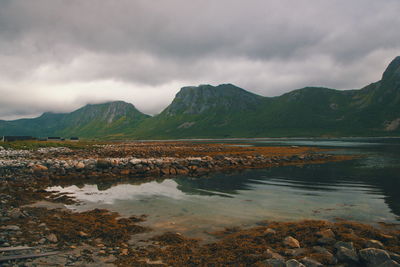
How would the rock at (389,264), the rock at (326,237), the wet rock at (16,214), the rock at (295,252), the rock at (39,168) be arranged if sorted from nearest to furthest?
the rock at (389,264) → the rock at (295,252) → the rock at (326,237) → the wet rock at (16,214) → the rock at (39,168)

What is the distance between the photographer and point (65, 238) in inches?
430

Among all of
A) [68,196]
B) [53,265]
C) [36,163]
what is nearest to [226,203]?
[53,265]

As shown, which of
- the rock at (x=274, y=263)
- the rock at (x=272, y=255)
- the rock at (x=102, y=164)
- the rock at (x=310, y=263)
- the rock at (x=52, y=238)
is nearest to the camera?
the rock at (x=310, y=263)

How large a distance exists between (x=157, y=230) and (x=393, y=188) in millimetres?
24095

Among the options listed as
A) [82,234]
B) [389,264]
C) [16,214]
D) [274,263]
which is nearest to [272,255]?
[274,263]

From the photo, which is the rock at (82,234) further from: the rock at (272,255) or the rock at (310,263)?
the rock at (310,263)

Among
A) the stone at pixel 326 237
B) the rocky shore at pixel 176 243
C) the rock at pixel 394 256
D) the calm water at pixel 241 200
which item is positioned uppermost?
the rock at pixel 394 256

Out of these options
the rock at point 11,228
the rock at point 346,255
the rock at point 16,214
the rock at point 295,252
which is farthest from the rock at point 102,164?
the rock at point 346,255

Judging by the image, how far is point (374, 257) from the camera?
8.27m

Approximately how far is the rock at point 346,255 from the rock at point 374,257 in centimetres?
23

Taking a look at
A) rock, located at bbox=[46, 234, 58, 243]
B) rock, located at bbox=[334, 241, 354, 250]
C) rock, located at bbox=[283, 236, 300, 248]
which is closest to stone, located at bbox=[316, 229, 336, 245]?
rock, located at bbox=[334, 241, 354, 250]

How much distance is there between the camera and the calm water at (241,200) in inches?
575

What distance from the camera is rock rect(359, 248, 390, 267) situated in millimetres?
8109

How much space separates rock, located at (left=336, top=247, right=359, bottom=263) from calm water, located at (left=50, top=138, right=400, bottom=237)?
5369 mm
